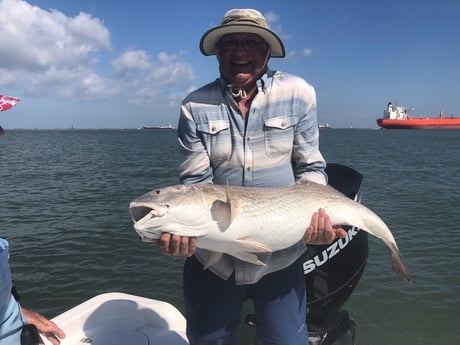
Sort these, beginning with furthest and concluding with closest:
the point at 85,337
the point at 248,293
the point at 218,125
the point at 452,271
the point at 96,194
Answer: the point at 96,194 → the point at 452,271 → the point at 85,337 → the point at 248,293 → the point at 218,125

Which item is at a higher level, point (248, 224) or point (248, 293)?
point (248, 224)

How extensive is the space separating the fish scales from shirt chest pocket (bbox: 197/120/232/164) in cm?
36

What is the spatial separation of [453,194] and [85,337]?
18.1m

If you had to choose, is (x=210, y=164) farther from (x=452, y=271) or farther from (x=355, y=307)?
(x=452, y=271)

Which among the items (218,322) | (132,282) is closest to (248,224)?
(218,322)

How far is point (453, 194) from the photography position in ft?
59.0

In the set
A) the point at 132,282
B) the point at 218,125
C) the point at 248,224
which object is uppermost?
the point at 218,125

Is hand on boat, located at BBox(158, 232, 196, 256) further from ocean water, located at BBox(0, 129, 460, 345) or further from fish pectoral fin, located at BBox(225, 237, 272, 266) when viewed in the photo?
ocean water, located at BBox(0, 129, 460, 345)

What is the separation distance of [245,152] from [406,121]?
108m

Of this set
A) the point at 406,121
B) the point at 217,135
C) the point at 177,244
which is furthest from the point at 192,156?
the point at 406,121

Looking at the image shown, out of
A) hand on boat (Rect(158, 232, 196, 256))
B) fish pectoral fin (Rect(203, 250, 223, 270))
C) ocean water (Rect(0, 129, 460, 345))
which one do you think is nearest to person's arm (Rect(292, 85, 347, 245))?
fish pectoral fin (Rect(203, 250, 223, 270))

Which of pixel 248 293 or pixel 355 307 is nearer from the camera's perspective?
pixel 248 293

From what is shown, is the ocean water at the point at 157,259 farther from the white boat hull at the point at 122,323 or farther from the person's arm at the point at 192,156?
the person's arm at the point at 192,156

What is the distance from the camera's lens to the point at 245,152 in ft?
10.4
